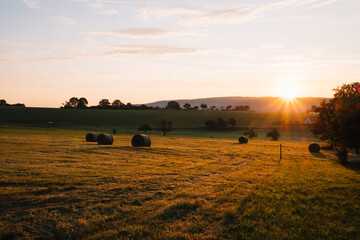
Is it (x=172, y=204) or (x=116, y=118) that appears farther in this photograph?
(x=116, y=118)

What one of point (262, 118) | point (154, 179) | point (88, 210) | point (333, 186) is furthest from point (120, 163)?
point (262, 118)

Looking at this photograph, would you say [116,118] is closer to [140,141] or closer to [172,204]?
[140,141]

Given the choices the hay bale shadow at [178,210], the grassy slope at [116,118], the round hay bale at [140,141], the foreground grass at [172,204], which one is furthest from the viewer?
the grassy slope at [116,118]

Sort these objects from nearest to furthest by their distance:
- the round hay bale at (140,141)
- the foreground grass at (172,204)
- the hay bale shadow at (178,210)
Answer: the foreground grass at (172,204) < the hay bale shadow at (178,210) < the round hay bale at (140,141)

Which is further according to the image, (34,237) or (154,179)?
(154,179)

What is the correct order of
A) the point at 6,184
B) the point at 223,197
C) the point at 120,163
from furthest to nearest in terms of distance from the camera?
1. the point at 120,163
2. the point at 6,184
3. the point at 223,197

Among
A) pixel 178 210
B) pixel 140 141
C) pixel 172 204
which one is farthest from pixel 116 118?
pixel 178 210

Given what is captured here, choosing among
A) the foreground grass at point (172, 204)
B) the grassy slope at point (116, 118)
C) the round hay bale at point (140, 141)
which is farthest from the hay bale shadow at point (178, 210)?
the grassy slope at point (116, 118)

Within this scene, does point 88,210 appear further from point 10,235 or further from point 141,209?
point 10,235

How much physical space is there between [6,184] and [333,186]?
643 inches

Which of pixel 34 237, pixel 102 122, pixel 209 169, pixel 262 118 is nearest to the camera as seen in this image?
pixel 34 237

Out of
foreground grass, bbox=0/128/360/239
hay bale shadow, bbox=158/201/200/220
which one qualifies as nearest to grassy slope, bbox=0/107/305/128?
foreground grass, bbox=0/128/360/239

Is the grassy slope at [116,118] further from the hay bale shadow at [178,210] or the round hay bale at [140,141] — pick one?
the hay bale shadow at [178,210]

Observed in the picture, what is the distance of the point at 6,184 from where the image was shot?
1339 cm
